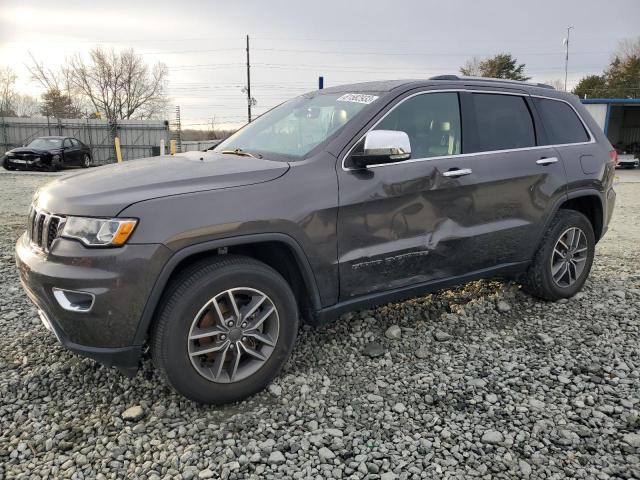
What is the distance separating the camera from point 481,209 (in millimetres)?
3559

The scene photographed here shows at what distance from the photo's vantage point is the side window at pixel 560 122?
162 inches

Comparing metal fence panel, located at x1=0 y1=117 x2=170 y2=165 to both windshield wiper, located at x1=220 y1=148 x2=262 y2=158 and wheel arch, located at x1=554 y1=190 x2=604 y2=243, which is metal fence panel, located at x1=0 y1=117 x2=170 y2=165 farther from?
wheel arch, located at x1=554 y1=190 x2=604 y2=243

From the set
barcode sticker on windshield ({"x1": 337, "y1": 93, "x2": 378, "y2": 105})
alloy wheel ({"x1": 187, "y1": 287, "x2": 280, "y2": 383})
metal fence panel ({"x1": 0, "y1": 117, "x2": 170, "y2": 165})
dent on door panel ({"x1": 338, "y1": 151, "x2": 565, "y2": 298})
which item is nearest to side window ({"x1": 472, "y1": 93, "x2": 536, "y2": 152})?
dent on door panel ({"x1": 338, "y1": 151, "x2": 565, "y2": 298})

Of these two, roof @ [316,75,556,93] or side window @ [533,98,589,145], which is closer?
roof @ [316,75,556,93]

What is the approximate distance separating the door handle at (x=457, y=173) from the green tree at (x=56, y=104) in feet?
Result: 191

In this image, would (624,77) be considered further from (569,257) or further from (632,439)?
(632,439)

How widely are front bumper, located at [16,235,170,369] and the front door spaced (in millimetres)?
1158

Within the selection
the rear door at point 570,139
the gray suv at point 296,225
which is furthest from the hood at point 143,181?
the rear door at point 570,139

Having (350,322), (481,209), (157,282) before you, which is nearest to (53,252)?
(157,282)

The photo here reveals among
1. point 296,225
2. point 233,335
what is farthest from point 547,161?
point 233,335

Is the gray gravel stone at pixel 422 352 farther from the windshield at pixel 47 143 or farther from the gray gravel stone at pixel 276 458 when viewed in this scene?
the windshield at pixel 47 143

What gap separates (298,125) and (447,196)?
1.16 m

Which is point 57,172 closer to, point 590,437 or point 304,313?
point 304,313

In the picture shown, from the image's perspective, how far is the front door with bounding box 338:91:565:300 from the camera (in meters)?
3.04
